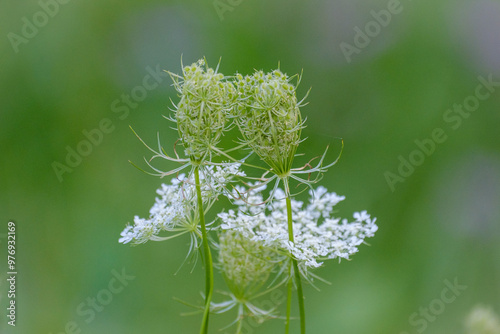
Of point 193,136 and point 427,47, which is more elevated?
point 427,47

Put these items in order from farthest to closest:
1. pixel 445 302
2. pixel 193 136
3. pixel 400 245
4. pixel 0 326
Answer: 1. pixel 400 245
2. pixel 445 302
3. pixel 0 326
4. pixel 193 136

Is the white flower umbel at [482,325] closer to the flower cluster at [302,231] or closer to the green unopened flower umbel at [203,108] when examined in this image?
the flower cluster at [302,231]

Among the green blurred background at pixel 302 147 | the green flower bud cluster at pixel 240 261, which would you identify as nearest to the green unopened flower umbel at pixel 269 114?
the green flower bud cluster at pixel 240 261

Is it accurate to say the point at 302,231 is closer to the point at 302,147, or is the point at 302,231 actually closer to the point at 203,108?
the point at 203,108

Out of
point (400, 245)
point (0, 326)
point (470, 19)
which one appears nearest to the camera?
point (0, 326)

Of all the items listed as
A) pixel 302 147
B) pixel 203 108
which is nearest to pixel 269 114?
pixel 203 108

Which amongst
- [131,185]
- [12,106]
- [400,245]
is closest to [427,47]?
[400,245]

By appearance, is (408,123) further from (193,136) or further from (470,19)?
(193,136)
